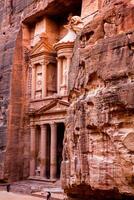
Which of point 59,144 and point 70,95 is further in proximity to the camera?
point 59,144

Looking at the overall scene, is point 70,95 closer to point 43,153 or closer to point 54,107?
point 54,107

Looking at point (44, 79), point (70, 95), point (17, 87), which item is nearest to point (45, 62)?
point (44, 79)

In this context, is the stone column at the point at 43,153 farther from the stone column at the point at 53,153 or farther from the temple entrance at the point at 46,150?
the stone column at the point at 53,153

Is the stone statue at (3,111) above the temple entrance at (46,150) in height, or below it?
above

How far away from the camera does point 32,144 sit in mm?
23344

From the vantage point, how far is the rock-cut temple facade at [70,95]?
21.8ft

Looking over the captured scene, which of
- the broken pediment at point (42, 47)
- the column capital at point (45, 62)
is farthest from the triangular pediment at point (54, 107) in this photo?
the broken pediment at point (42, 47)

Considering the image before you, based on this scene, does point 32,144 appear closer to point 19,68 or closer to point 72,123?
point 19,68

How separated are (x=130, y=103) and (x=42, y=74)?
17896 mm

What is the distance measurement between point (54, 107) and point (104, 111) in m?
15.3

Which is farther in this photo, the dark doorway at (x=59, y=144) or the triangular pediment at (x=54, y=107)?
the dark doorway at (x=59, y=144)

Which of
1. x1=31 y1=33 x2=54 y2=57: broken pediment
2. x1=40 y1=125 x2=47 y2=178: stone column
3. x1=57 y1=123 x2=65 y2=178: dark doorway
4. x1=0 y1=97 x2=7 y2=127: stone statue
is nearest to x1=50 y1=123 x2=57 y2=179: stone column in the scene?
x1=57 y1=123 x2=65 y2=178: dark doorway

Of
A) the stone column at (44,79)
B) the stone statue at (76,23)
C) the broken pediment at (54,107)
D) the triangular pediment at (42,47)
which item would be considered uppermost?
the stone statue at (76,23)

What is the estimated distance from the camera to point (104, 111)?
6.84 meters
